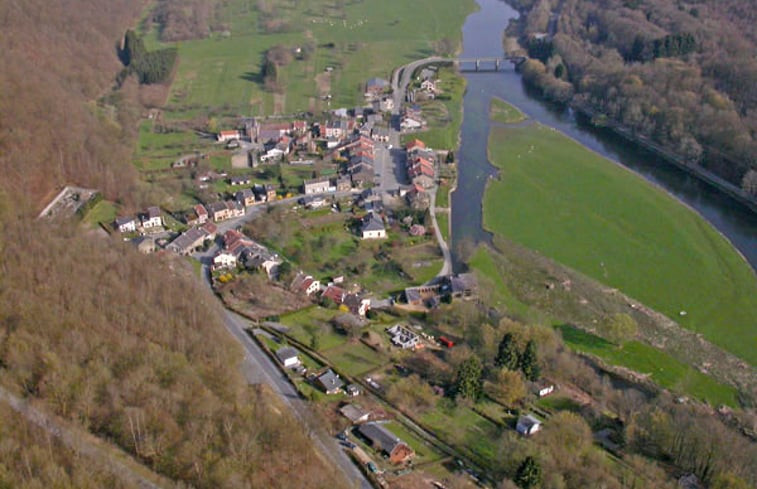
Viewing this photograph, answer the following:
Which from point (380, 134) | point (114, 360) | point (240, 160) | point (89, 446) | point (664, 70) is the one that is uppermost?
point (664, 70)

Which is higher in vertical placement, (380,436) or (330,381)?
(380,436)

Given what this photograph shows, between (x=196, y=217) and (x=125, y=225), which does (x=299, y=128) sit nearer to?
(x=196, y=217)

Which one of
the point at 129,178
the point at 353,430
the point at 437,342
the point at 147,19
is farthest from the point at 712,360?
the point at 147,19

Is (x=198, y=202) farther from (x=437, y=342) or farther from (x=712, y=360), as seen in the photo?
(x=712, y=360)

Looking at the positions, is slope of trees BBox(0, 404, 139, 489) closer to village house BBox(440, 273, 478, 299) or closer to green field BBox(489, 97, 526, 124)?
village house BBox(440, 273, 478, 299)

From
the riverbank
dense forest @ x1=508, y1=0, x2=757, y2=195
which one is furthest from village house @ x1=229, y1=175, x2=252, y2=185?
dense forest @ x1=508, y1=0, x2=757, y2=195

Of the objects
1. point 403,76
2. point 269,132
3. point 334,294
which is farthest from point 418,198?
point 403,76
